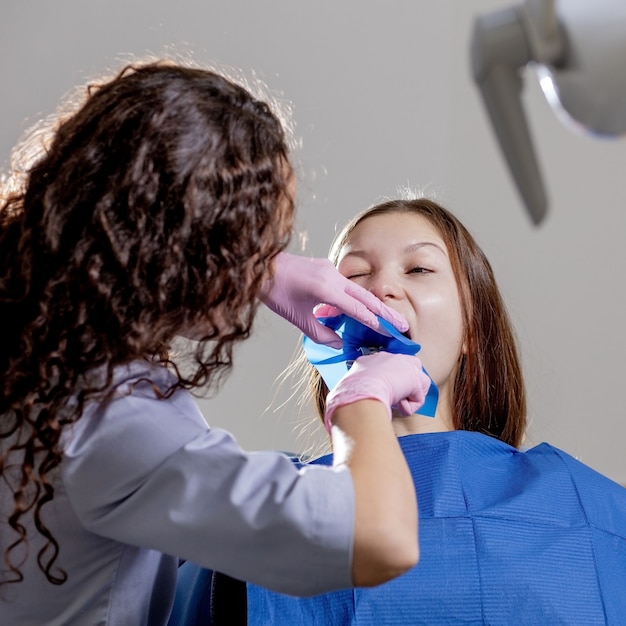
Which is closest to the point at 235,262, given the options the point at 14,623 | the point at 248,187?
the point at 248,187

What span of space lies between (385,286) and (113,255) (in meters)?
0.69

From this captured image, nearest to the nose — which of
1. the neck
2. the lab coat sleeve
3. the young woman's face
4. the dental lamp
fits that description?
the young woman's face

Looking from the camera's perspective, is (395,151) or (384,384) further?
(395,151)

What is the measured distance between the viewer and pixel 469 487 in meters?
1.55

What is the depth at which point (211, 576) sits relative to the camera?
1.57 meters

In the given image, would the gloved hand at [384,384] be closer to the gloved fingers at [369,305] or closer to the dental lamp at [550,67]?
the gloved fingers at [369,305]

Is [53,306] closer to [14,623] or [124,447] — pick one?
[124,447]

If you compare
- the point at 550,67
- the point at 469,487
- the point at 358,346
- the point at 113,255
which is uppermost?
the point at 550,67

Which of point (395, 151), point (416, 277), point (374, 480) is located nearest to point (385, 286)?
point (416, 277)

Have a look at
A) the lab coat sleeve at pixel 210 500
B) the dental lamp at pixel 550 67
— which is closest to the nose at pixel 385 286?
the lab coat sleeve at pixel 210 500

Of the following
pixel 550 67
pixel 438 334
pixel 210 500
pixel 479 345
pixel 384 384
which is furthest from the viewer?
pixel 479 345

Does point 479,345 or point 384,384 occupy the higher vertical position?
point 384,384

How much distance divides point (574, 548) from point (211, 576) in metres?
0.58

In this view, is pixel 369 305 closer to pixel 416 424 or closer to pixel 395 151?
pixel 416 424
